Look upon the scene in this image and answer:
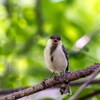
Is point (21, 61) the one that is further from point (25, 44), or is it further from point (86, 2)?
point (86, 2)

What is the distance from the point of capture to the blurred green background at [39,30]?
5.18 m

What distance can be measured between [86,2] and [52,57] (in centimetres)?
229

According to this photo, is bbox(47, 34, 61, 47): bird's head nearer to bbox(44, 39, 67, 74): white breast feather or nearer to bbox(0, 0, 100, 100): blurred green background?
bbox(44, 39, 67, 74): white breast feather

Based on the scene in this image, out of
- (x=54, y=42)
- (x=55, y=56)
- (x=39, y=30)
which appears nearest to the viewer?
(x=55, y=56)

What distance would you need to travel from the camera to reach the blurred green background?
5180 mm

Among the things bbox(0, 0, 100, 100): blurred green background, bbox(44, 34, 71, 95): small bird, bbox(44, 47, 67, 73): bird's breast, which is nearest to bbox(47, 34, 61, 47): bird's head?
bbox(44, 34, 71, 95): small bird

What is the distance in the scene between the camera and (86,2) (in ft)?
18.3

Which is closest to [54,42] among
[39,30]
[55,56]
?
[55,56]

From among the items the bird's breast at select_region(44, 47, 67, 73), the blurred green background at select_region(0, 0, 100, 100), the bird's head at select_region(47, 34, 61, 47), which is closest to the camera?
the bird's breast at select_region(44, 47, 67, 73)

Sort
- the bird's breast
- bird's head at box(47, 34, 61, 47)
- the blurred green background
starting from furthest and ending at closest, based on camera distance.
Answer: the blurred green background
bird's head at box(47, 34, 61, 47)
the bird's breast

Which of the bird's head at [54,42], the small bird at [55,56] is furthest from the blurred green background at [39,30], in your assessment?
the small bird at [55,56]

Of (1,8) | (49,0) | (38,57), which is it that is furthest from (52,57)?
(1,8)

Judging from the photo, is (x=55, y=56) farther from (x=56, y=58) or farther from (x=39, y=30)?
(x=39, y=30)

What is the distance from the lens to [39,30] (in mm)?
5922
